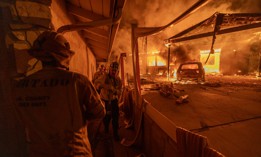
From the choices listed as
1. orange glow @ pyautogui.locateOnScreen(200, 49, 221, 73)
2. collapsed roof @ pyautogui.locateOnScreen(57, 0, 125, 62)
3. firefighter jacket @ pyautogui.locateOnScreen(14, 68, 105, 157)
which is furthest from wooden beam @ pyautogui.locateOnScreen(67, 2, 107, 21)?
orange glow @ pyautogui.locateOnScreen(200, 49, 221, 73)

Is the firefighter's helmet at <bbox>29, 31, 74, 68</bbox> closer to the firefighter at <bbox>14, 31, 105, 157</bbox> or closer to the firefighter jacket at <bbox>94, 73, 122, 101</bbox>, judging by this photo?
the firefighter at <bbox>14, 31, 105, 157</bbox>

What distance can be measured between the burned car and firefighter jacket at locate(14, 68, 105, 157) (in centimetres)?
837

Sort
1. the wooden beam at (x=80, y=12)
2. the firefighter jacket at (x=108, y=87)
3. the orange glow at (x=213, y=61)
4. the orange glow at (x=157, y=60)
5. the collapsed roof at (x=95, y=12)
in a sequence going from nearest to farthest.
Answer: the collapsed roof at (x=95, y=12), the wooden beam at (x=80, y=12), the firefighter jacket at (x=108, y=87), the orange glow at (x=213, y=61), the orange glow at (x=157, y=60)

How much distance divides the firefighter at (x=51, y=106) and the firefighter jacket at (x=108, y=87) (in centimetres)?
253

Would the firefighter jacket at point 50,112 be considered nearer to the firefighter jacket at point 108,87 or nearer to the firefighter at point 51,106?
the firefighter at point 51,106

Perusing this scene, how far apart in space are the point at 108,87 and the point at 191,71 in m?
6.87

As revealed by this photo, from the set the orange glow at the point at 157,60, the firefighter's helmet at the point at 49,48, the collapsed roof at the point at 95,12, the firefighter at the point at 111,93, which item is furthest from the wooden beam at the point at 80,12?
the orange glow at the point at 157,60

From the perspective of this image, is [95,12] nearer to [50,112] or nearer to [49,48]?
[49,48]

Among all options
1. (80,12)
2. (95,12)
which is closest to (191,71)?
(95,12)

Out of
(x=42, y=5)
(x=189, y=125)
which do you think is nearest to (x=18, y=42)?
Result: (x=42, y=5)

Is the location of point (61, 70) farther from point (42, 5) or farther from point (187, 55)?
point (187, 55)

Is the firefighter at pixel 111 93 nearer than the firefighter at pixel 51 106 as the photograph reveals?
No

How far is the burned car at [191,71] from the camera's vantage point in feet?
25.9

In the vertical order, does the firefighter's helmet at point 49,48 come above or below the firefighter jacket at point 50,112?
above
